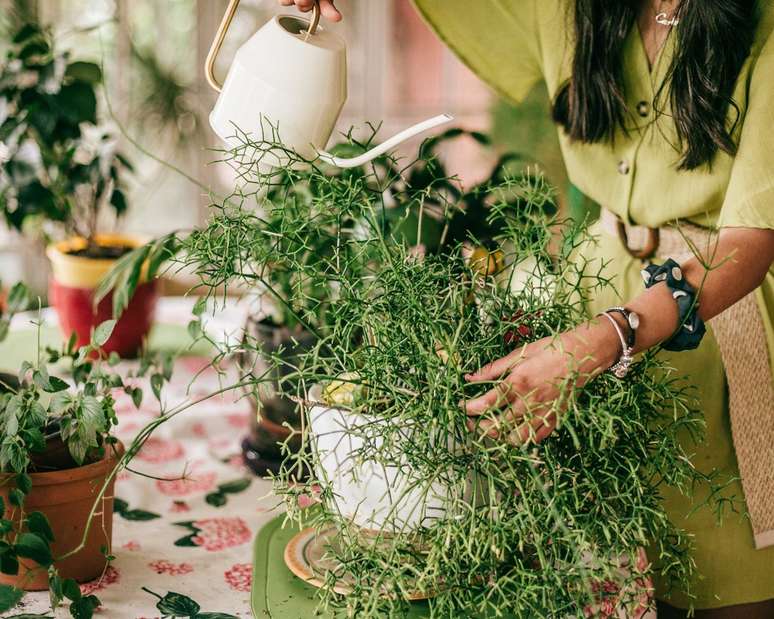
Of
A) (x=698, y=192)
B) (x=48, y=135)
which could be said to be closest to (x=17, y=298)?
(x=48, y=135)

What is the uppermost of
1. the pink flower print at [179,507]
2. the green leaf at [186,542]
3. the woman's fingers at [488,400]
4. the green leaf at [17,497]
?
the woman's fingers at [488,400]

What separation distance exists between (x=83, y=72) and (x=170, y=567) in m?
0.95

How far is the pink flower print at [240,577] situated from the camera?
812mm

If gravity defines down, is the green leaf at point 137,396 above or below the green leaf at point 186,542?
above

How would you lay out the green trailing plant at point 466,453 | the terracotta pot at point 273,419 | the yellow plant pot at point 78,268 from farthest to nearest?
the yellow plant pot at point 78,268, the terracotta pot at point 273,419, the green trailing plant at point 466,453

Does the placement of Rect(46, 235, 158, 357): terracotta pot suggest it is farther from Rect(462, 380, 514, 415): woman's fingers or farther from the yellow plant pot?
Rect(462, 380, 514, 415): woman's fingers

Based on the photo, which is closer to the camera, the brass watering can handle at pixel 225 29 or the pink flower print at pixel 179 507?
the brass watering can handle at pixel 225 29

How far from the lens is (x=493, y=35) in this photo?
44.0 inches

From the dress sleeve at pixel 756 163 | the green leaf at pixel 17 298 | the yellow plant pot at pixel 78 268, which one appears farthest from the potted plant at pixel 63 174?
the dress sleeve at pixel 756 163

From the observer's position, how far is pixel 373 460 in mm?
625

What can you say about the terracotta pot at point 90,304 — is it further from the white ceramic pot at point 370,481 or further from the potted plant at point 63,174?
the white ceramic pot at point 370,481

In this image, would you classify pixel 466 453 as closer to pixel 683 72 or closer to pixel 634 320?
pixel 634 320

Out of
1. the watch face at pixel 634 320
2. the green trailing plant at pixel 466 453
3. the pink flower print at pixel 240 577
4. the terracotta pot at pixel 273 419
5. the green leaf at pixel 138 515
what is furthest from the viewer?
the terracotta pot at pixel 273 419

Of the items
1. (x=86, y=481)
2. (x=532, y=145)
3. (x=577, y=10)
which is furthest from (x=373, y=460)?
(x=532, y=145)
